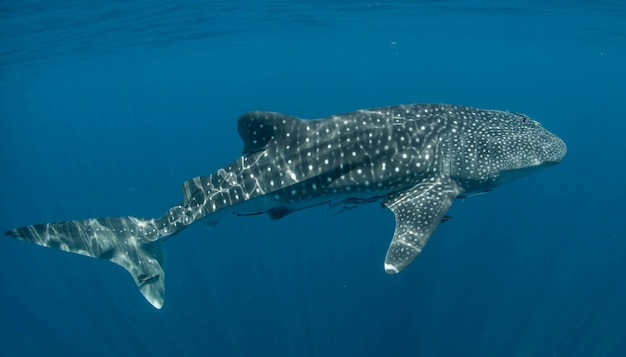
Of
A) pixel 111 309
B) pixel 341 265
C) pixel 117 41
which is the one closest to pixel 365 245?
pixel 341 265

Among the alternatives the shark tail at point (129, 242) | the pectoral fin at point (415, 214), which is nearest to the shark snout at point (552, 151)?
the pectoral fin at point (415, 214)

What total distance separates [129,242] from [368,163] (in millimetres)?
4711

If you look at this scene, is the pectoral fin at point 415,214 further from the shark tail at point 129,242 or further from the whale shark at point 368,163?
the shark tail at point 129,242

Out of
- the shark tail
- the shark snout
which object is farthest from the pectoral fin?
the shark tail

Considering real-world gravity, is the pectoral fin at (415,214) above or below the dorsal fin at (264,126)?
below

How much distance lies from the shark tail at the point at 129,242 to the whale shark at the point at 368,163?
5cm

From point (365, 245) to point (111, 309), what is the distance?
10380 millimetres

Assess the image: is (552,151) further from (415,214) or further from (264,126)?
(264,126)

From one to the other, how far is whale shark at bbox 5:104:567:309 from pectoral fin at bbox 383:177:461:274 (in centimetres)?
2

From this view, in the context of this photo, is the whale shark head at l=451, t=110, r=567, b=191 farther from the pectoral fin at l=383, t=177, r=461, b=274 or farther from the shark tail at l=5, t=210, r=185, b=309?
the shark tail at l=5, t=210, r=185, b=309

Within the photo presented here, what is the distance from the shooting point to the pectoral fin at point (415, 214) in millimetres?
6230

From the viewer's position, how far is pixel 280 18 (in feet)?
97.2

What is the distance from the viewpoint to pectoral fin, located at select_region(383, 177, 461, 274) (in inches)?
245

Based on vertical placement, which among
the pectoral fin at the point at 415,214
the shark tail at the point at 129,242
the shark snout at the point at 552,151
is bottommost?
the shark tail at the point at 129,242
